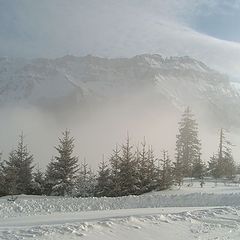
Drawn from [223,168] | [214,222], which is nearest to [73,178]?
[223,168]

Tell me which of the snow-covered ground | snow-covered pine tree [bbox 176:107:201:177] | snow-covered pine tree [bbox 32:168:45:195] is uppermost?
snow-covered pine tree [bbox 176:107:201:177]

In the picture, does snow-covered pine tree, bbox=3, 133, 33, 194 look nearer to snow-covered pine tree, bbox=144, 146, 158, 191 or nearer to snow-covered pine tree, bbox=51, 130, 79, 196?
snow-covered pine tree, bbox=51, 130, 79, 196

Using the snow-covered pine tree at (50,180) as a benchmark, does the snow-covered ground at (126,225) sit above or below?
below

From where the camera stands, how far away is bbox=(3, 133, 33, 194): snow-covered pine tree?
39709mm

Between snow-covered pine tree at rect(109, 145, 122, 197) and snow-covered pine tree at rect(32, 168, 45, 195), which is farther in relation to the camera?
snow-covered pine tree at rect(32, 168, 45, 195)

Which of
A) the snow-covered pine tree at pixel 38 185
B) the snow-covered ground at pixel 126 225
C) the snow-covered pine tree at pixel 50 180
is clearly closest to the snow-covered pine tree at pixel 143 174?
the snow-covered pine tree at pixel 50 180

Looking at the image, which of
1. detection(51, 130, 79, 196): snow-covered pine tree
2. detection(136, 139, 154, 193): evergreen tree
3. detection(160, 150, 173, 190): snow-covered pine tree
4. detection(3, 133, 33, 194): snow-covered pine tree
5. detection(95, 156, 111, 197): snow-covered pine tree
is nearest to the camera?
detection(160, 150, 173, 190): snow-covered pine tree

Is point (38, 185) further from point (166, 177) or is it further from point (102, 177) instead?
point (166, 177)

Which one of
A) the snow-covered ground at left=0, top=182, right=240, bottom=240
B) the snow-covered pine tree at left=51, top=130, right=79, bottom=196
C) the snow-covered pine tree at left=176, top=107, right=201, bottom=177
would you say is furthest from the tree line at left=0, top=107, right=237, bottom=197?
the snow-covered pine tree at left=176, top=107, right=201, bottom=177

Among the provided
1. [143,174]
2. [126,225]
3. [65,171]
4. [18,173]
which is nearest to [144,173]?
[143,174]

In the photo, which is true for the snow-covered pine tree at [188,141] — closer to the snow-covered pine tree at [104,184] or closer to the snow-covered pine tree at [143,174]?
the snow-covered pine tree at [104,184]

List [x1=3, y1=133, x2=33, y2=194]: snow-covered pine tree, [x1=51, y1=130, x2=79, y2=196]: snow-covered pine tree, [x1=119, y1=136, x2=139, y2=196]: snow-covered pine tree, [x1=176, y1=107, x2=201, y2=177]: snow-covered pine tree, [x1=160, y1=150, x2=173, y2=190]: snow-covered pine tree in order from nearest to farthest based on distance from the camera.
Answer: [x1=160, y1=150, x2=173, y2=190]: snow-covered pine tree → [x1=119, y1=136, x2=139, y2=196]: snow-covered pine tree → [x1=3, y1=133, x2=33, y2=194]: snow-covered pine tree → [x1=51, y1=130, x2=79, y2=196]: snow-covered pine tree → [x1=176, y1=107, x2=201, y2=177]: snow-covered pine tree

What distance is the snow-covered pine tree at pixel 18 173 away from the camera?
130ft

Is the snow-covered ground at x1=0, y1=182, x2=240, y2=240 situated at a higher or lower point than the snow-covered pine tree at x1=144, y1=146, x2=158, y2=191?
lower
